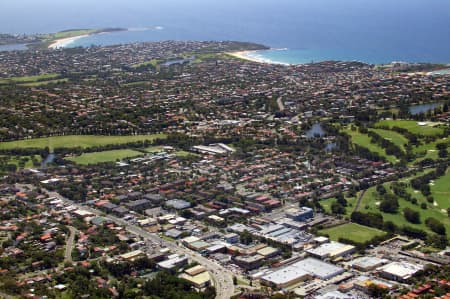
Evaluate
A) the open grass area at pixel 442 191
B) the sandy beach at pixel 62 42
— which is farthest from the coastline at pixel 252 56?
the open grass area at pixel 442 191

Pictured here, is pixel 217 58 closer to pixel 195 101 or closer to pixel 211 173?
pixel 195 101

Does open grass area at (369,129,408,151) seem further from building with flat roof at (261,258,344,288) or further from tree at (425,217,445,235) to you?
building with flat roof at (261,258,344,288)

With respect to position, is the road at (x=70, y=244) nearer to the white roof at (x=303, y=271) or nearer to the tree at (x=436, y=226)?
the white roof at (x=303, y=271)

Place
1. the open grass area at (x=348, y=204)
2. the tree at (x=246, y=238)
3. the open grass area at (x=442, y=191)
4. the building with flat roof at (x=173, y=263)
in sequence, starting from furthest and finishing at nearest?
1. the open grass area at (x=442, y=191)
2. the open grass area at (x=348, y=204)
3. the tree at (x=246, y=238)
4. the building with flat roof at (x=173, y=263)

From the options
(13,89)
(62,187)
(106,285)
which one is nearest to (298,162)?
(62,187)

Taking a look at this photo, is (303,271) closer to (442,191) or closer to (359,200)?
(359,200)

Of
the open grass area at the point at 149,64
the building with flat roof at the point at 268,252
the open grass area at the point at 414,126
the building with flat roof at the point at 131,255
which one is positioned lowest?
the building with flat roof at the point at 131,255

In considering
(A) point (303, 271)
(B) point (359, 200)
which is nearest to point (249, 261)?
(A) point (303, 271)
